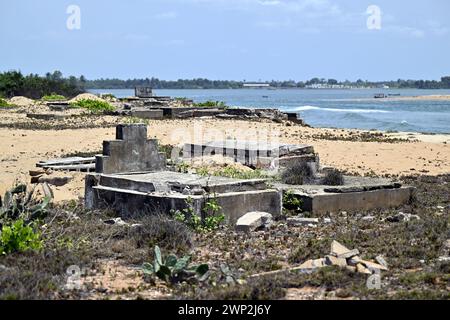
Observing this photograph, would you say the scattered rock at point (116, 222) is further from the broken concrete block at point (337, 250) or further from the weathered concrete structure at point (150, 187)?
the broken concrete block at point (337, 250)

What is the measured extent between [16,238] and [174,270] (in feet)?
5.66

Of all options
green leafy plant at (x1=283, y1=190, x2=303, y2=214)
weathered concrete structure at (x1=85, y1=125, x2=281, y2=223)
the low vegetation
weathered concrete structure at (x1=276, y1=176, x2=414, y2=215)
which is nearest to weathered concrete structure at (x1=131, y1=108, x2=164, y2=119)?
weathered concrete structure at (x1=85, y1=125, x2=281, y2=223)

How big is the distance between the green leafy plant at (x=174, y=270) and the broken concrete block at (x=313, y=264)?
1.05m

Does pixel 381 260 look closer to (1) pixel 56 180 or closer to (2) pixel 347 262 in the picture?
(2) pixel 347 262

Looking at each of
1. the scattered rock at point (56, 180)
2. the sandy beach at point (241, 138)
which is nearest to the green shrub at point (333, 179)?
the sandy beach at point (241, 138)

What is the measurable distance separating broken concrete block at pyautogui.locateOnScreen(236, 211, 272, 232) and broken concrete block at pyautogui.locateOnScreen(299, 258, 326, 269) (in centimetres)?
222

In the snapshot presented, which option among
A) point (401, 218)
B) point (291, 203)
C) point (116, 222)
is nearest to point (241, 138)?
point (291, 203)

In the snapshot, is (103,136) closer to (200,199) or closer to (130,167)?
(130,167)

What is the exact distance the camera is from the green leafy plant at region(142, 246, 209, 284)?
6.94 m

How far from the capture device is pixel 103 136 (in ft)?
74.6

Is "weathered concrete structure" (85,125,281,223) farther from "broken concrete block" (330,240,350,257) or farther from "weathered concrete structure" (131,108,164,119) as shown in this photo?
"weathered concrete structure" (131,108,164,119)

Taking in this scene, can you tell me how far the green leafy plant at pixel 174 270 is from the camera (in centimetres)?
694

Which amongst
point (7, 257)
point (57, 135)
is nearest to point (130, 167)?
point (7, 257)
